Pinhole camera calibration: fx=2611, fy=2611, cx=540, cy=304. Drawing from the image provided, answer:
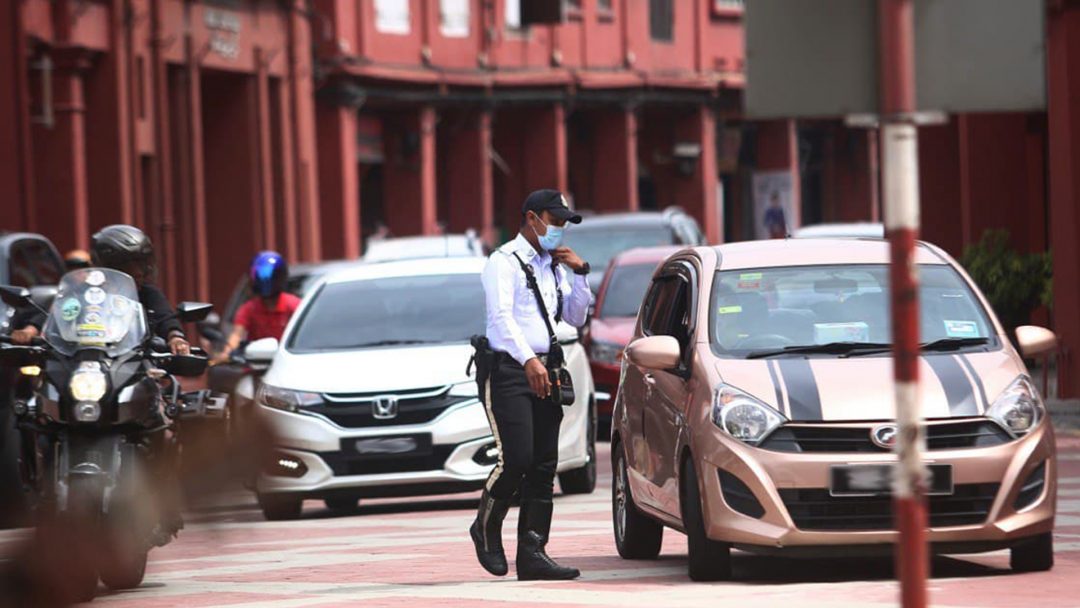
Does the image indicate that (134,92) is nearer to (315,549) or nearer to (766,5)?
(315,549)

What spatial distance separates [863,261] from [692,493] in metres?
1.60

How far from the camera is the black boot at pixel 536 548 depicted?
11117 mm

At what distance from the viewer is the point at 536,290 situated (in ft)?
37.1

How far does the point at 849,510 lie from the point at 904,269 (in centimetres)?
455

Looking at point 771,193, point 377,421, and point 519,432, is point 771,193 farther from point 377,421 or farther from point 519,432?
point 519,432

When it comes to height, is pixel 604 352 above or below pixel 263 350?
below

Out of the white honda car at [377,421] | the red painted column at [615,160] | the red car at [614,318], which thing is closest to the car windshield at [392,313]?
the white honda car at [377,421]

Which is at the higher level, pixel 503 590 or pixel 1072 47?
pixel 1072 47

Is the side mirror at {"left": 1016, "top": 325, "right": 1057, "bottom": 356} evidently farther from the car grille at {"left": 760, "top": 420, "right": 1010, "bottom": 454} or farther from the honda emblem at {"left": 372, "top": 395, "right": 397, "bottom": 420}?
the honda emblem at {"left": 372, "top": 395, "right": 397, "bottom": 420}

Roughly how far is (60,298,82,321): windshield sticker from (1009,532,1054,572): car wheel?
402 cm

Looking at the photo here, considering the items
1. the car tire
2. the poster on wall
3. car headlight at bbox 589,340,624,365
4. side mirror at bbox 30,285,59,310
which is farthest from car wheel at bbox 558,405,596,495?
the poster on wall

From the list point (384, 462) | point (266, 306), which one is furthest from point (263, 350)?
point (266, 306)

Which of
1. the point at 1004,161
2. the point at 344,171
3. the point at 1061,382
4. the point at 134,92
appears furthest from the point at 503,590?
the point at 344,171

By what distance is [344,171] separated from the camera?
4512cm
